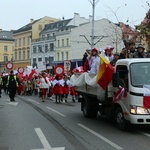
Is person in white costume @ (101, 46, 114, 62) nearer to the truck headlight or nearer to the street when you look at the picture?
the street

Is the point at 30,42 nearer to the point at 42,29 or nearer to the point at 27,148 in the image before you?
the point at 42,29

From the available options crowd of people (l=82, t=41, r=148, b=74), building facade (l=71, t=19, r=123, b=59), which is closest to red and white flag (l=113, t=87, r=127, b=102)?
crowd of people (l=82, t=41, r=148, b=74)

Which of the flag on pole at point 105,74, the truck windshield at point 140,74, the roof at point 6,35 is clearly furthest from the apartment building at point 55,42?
the truck windshield at point 140,74

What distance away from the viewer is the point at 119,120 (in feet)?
32.8

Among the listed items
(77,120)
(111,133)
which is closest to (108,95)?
(111,133)

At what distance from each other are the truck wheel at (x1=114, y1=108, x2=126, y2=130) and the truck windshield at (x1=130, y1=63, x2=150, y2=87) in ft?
3.12

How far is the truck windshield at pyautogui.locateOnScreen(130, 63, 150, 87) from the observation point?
9.49 metres

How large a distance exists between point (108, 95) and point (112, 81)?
2.54ft

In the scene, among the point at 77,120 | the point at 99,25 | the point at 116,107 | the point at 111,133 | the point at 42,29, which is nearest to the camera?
the point at 111,133

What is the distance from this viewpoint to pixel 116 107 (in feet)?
33.9

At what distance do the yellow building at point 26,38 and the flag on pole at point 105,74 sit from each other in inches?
3269

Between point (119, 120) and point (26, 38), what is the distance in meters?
87.8

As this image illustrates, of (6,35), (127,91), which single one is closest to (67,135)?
(127,91)

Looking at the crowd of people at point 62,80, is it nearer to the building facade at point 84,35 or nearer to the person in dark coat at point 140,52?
the person in dark coat at point 140,52
